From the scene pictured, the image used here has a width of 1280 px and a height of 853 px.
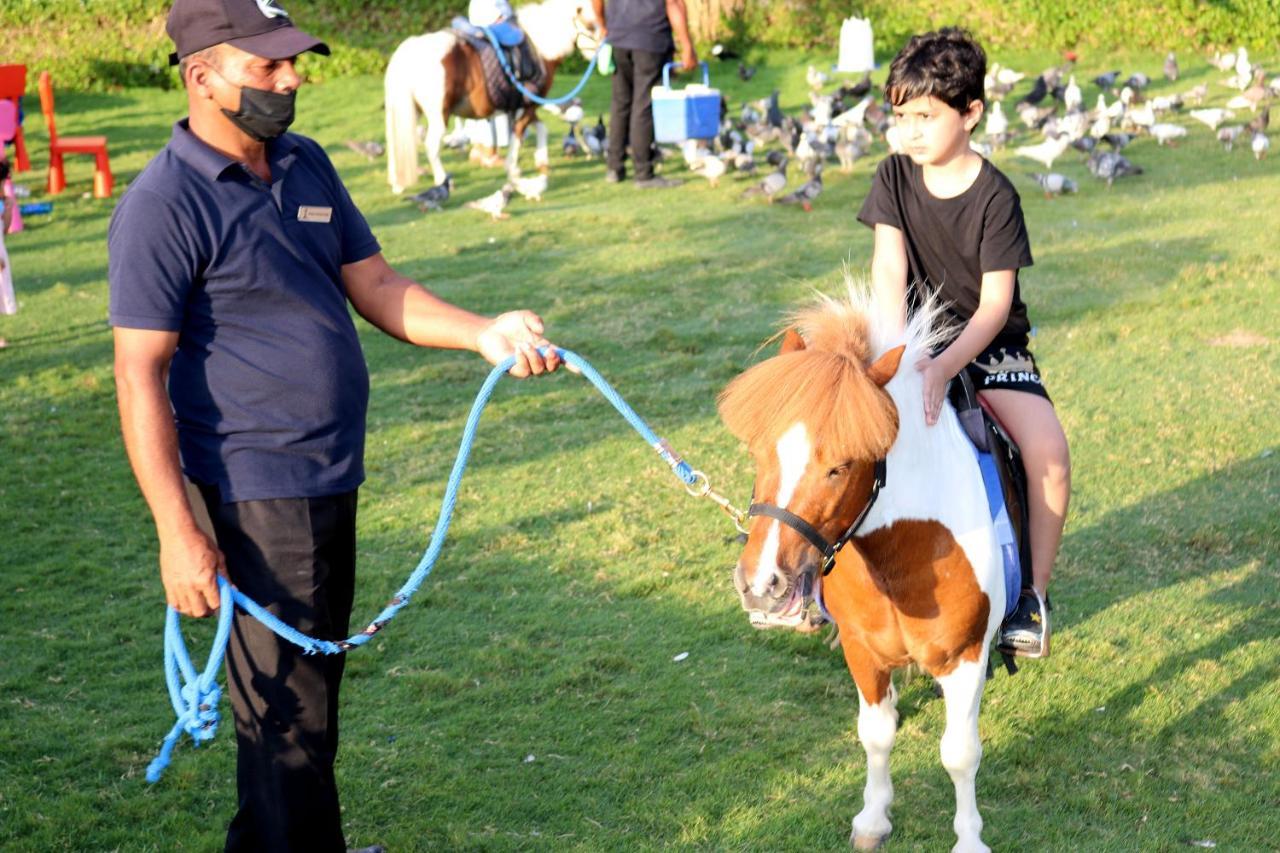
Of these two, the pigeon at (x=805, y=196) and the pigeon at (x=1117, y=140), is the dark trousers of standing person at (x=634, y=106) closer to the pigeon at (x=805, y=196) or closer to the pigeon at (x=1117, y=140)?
the pigeon at (x=805, y=196)

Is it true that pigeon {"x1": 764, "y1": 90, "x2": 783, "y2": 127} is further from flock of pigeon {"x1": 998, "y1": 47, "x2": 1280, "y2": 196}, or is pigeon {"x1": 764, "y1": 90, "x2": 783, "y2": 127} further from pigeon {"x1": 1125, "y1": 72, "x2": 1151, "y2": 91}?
pigeon {"x1": 1125, "y1": 72, "x2": 1151, "y2": 91}

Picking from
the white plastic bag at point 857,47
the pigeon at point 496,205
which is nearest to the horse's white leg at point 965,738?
the pigeon at point 496,205

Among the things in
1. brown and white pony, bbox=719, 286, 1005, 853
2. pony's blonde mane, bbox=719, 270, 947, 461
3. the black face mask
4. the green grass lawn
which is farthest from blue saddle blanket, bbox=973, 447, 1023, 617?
the black face mask

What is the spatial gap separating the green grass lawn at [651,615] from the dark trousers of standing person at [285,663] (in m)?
0.84

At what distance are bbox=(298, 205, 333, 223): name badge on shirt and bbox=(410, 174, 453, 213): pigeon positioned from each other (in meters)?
10.9

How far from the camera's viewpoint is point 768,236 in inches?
479

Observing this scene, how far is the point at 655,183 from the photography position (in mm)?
→ 14648

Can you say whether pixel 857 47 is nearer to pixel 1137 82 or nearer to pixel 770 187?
pixel 1137 82

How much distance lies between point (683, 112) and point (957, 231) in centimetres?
1066

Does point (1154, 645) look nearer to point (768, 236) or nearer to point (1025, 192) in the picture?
point (768, 236)

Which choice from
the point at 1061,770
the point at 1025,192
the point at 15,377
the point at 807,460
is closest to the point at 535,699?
the point at 1061,770

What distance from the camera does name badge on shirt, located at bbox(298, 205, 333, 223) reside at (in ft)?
10.4

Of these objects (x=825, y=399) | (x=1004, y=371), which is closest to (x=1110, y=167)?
(x=1004, y=371)

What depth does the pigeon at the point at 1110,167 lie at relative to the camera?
13484mm
